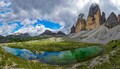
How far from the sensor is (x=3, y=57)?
481 feet

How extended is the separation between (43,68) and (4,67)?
800 inches

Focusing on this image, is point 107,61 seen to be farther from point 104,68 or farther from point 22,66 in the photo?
point 22,66

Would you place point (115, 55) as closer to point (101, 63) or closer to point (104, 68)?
point (101, 63)

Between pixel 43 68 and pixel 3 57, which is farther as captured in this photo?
pixel 3 57

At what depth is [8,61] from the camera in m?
140

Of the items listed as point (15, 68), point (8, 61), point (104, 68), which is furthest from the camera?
point (8, 61)

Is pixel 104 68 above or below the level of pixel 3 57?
below

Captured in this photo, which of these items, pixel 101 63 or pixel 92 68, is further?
pixel 101 63

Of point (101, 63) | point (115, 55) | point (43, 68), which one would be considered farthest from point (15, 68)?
point (115, 55)

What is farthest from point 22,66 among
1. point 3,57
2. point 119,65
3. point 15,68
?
point 119,65

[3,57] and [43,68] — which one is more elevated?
[3,57]

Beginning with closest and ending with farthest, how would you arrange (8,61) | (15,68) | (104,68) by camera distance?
1. (104,68)
2. (15,68)
3. (8,61)

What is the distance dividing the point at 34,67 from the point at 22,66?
21.1 feet

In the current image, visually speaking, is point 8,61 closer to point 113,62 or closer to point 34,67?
point 34,67
